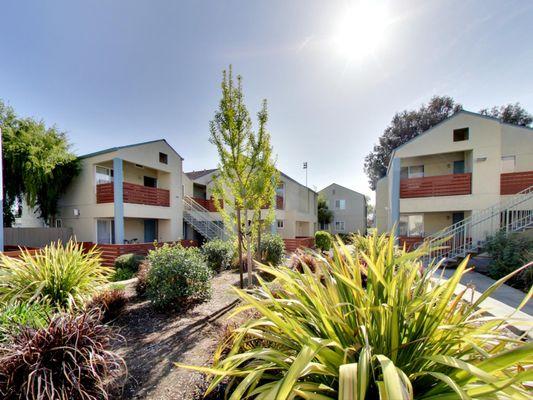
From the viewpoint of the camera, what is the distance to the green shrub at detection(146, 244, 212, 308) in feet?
17.1

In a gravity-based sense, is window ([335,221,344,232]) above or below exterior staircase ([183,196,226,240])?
below

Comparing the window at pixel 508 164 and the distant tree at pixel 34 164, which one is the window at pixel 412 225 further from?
the distant tree at pixel 34 164

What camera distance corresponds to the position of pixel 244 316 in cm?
392

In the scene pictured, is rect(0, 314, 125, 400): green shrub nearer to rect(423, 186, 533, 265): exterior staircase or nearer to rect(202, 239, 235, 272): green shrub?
rect(202, 239, 235, 272): green shrub

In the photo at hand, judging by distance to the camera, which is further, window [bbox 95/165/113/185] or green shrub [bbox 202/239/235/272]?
window [bbox 95/165/113/185]

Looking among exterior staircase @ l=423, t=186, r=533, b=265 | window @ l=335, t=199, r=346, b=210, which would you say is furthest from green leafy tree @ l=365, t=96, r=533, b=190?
exterior staircase @ l=423, t=186, r=533, b=265

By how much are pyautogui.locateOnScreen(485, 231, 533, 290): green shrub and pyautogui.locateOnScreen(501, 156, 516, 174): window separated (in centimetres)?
626

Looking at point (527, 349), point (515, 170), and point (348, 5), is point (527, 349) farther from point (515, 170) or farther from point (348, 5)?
point (515, 170)

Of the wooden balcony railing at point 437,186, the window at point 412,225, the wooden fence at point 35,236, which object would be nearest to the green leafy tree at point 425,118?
the window at point 412,225

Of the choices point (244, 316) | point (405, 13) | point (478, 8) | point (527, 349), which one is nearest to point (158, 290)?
point (244, 316)

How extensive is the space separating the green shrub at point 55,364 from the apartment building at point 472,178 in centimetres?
1382

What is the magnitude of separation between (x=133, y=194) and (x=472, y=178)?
62.2ft

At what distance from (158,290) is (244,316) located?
2.51m

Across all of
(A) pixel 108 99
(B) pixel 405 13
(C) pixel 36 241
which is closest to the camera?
(B) pixel 405 13
